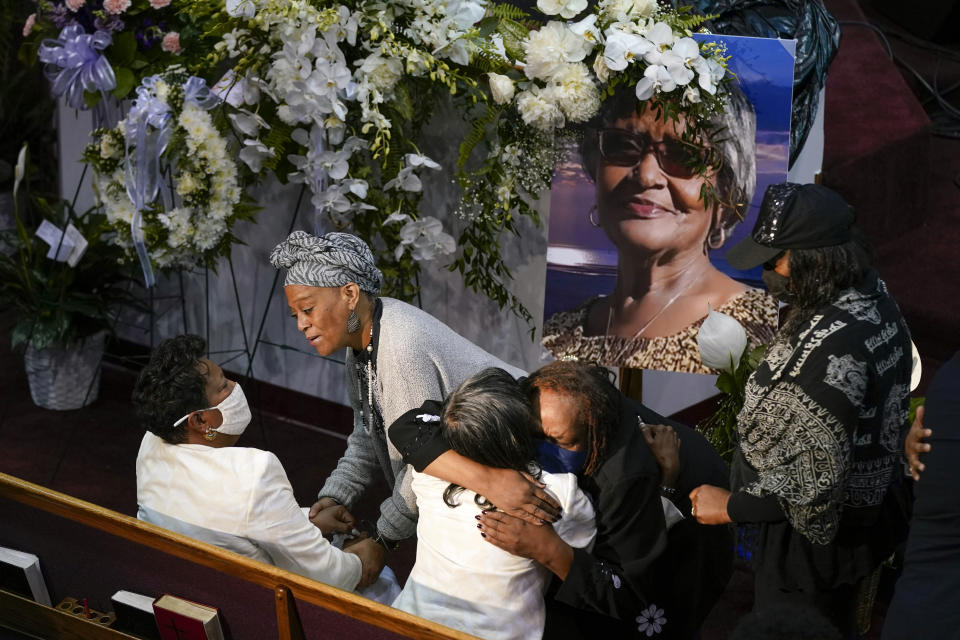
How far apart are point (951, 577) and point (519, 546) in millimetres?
806

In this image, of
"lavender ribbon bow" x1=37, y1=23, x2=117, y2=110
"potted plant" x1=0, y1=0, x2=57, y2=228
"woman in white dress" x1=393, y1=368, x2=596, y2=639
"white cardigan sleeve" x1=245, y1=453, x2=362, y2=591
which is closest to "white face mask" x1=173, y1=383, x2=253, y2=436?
"white cardigan sleeve" x1=245, y1=453, x2=362, y2=591

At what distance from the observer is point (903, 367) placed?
245 cm

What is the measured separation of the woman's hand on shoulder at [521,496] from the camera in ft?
7.07

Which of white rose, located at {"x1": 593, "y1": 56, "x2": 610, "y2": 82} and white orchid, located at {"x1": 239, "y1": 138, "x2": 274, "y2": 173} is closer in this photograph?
white rose, located at {"x1": 593, "y1": 56, "x2": 610, "y2": 82}

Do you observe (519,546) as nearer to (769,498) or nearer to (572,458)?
(572,458)

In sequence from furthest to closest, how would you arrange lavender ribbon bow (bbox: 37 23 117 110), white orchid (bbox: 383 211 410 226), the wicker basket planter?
the wicker basket planter
lavender ribbon bow (bbox: 37 23 117 110)
white orchid (bbox: 383 211 410 226)

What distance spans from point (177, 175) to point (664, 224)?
159 centimetres

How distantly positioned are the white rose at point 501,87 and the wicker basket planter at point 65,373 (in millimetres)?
2310

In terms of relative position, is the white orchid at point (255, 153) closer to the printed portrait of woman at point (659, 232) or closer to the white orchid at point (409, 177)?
the white orchid at point (409, 177)

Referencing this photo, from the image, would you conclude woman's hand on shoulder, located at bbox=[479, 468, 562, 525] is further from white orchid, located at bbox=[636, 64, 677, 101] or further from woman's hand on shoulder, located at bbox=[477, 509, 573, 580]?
white orchid, located at bbox=[636, 64, 677, 101]

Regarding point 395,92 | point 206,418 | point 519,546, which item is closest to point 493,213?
point 395,92

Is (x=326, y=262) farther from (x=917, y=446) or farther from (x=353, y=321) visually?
(x=917, y=446)

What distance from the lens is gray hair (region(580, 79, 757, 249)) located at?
3292 mm

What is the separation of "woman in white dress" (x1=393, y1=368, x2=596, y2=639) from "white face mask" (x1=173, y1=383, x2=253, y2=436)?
0.52 m
